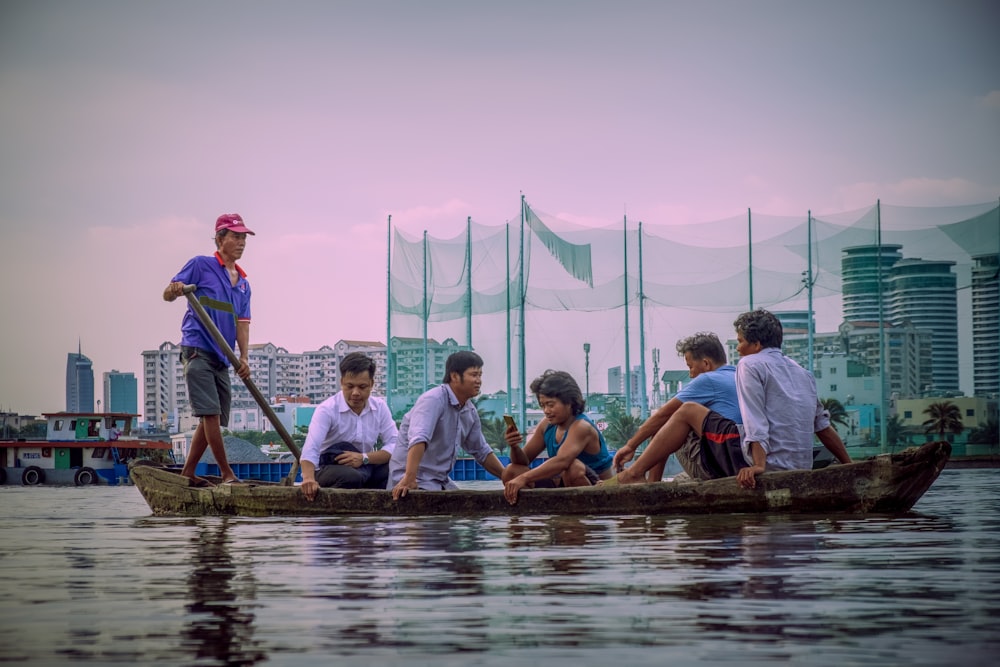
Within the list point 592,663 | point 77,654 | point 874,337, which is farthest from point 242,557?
point 874,337

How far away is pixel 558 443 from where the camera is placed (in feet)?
25.6

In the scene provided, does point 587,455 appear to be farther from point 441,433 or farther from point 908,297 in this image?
point 908,297

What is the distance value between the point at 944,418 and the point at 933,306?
7.57 m

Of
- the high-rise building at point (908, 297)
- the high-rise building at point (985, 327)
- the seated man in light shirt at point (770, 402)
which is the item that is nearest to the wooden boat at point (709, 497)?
the seated man in light shirt at point (770, 402)

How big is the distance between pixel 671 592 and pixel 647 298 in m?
37.7

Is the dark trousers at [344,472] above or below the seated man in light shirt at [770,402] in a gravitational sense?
below

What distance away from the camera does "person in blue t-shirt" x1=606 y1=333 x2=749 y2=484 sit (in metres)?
7.18

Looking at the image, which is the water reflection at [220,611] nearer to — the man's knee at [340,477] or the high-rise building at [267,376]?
the man's knee at [340,477]

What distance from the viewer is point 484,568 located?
438 cm

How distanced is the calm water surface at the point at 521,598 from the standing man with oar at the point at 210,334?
248 centimetres

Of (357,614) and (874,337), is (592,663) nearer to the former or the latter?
(357,614)

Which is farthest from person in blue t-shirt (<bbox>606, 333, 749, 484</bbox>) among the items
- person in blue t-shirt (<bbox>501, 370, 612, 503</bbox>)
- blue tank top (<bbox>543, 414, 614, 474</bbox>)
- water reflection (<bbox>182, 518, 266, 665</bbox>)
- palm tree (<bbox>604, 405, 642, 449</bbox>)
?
palm tree (<bbox>604, 405, 642, 449</bbox>)

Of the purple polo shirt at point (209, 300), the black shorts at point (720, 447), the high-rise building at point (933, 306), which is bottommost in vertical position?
the black shorts at point (720, 447)

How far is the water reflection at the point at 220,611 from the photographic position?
2668mm
